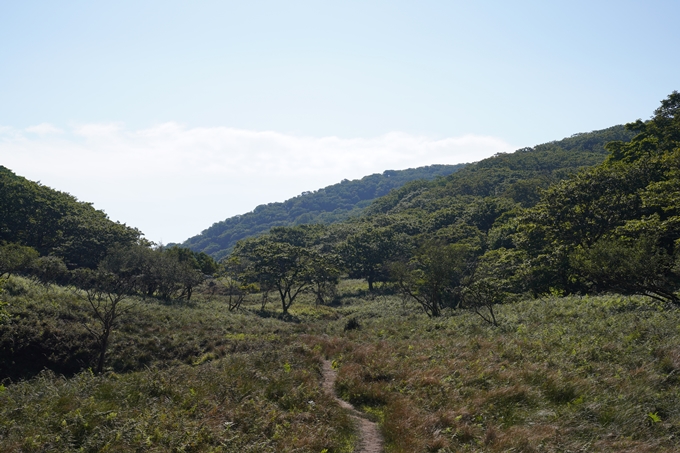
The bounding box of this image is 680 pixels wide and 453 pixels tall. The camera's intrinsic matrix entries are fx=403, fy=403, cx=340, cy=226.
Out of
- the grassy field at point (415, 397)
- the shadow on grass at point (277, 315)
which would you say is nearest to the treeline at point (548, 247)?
the shadow on grass at point (277, 315)

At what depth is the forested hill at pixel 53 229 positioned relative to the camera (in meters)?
56.8

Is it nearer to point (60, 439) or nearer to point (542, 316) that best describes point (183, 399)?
point (60, 439)

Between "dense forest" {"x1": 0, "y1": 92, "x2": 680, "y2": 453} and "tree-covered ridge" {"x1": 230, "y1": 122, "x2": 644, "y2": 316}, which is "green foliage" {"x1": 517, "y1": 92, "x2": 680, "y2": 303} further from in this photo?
"tree-covered ridge" {"x1": 230, "y1": 122, "x2": 644, "y2": 316}

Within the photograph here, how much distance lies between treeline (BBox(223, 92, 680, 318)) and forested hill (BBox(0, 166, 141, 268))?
20438mm

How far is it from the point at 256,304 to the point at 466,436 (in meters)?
51.4

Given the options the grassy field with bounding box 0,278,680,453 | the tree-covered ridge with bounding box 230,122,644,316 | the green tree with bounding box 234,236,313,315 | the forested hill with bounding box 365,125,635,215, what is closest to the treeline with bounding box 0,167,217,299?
the green tree with bounding box 234,236,313,315

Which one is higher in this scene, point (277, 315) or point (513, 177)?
point (513, 177)

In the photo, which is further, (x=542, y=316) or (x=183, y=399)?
(x=542, y=316)

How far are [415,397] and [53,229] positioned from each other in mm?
66654

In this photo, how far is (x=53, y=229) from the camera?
198ft

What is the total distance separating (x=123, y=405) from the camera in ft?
31.2

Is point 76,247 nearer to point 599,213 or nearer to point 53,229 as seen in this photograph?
point 53,229

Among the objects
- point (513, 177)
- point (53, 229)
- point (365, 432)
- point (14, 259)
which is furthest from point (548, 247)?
point (513, 177)

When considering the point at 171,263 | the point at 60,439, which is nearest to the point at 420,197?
the point at 171,263
